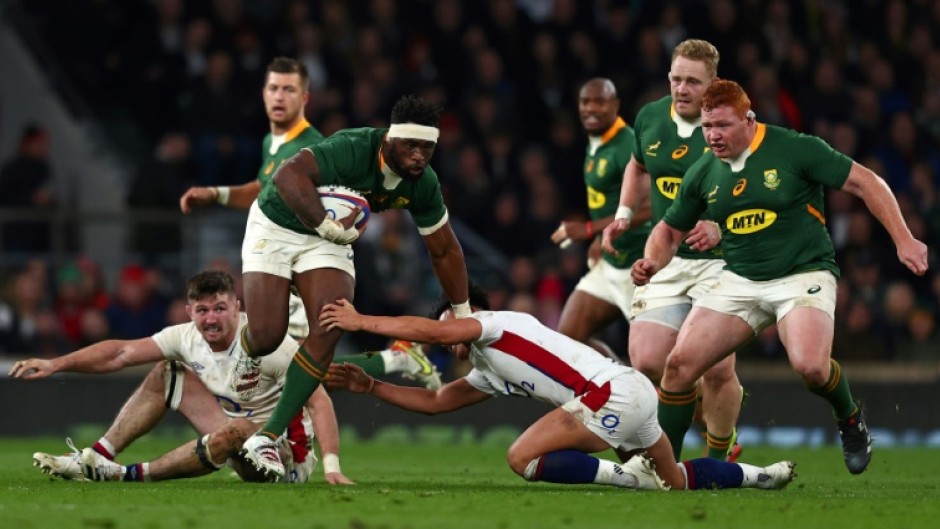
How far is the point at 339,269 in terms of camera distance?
31.0 feet

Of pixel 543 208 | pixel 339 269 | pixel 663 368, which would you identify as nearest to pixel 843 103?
pixel 543 208

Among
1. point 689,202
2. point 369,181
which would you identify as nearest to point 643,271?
point 689,202

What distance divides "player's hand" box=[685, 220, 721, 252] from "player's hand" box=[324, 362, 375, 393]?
6.87ft

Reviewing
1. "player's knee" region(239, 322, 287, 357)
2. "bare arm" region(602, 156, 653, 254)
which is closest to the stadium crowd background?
"bare arm" region(602, 156, 653, 254)

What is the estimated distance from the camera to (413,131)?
9344mm

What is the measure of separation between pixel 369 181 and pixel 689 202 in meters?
1.85

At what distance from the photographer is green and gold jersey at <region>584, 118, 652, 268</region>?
11.8 m

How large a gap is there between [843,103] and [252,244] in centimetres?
1153

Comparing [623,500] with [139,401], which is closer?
[623,500]

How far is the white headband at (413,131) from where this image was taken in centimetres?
934

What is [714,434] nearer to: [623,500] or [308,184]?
[623,500]

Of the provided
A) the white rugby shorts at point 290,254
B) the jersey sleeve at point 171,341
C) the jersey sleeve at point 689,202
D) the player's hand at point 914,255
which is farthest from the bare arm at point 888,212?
the jersey sleeve at point 171,341

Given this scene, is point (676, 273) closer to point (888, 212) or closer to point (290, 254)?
point (888, 212)

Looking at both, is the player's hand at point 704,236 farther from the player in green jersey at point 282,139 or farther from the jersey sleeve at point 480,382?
the player in green jersey at point 282,139
